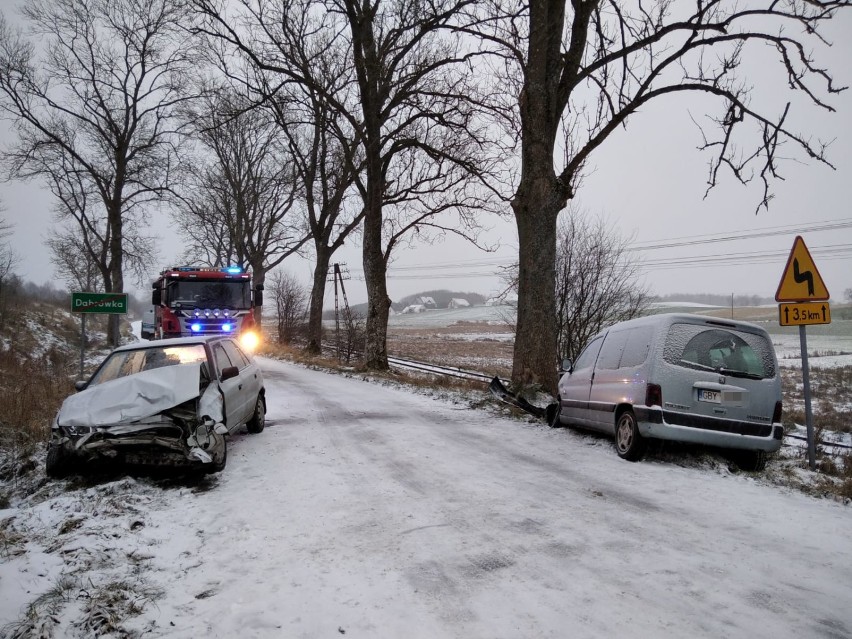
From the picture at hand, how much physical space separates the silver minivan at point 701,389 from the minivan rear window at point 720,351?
11mm

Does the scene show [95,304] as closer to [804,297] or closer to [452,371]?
[804,297]

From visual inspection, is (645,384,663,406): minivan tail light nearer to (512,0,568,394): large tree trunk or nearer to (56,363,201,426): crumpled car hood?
(512,0,568,394): large tree trunk

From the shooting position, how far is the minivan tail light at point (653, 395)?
6.79 m

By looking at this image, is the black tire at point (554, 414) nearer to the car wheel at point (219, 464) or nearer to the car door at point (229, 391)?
the car door at point (229, 391)

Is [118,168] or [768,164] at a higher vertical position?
[118,168]

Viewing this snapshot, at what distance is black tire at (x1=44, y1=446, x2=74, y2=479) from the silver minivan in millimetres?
6330

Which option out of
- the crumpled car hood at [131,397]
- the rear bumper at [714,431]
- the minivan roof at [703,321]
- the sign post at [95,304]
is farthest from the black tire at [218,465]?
the sign post at [95,304]

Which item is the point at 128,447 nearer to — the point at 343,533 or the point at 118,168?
the point at 343,533

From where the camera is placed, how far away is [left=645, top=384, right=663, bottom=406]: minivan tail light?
6793 millimetres

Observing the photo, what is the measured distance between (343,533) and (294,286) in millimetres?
42578

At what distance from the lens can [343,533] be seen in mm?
4453

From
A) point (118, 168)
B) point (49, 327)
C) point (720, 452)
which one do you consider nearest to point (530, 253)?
point (720, 452)

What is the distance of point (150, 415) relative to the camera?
593 cm

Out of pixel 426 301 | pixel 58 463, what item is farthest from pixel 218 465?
pixel 426 301
